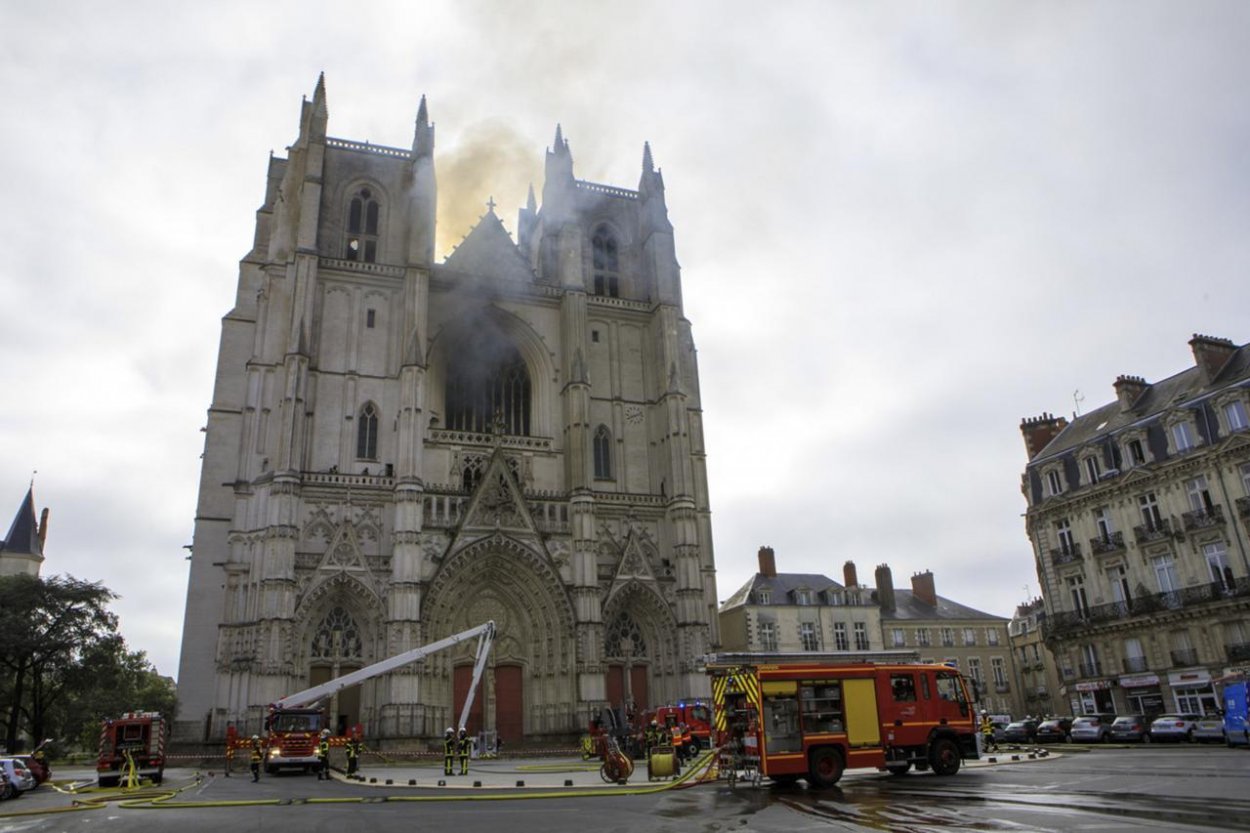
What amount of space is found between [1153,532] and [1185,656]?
14.4 feet

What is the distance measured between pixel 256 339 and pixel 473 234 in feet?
34.7

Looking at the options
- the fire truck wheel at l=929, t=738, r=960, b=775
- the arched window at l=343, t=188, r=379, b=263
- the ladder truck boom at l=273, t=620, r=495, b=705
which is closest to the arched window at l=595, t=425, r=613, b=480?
the ladder truck boom at l=273, t=620, r=495, b=705

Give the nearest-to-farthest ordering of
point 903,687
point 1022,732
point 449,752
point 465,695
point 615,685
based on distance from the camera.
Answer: point 903,687 < point 449,752 < point 1022,732 < point 465,695 < point 615,685

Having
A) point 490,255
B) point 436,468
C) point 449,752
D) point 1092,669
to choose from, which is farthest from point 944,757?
point 490,255

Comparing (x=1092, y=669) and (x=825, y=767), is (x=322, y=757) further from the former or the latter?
(x=1092, y=669)

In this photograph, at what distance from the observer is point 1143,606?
32000 millimetres

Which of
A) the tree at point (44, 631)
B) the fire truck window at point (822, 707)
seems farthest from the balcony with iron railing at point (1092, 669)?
the tree at point (44, 631)

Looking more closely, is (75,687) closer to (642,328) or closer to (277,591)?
(277,591)

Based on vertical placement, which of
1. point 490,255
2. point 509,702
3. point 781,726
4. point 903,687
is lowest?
point 781,726

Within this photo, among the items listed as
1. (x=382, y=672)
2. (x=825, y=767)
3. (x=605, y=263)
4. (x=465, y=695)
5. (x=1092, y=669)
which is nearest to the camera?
(x=825, y=767)

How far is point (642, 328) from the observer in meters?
40.1

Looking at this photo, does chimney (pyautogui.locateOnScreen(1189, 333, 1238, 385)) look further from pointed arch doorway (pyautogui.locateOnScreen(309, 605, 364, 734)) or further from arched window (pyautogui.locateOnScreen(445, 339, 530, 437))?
pointed arch doorway (pyautogui.locateOnScreen(309, 605, 364, 734))

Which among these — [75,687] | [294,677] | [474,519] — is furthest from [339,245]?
[75,687]

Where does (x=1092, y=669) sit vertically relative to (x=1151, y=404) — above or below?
below
